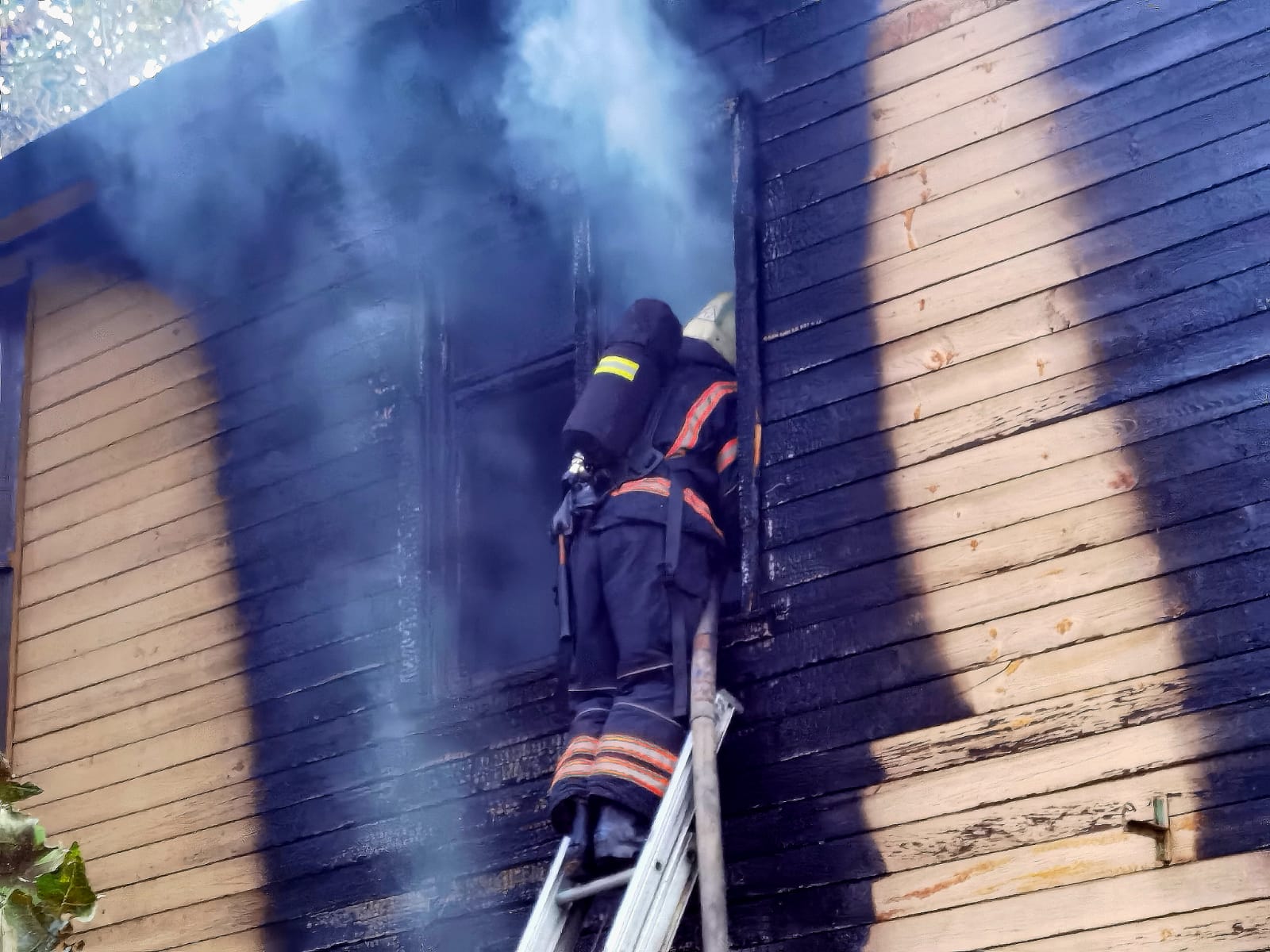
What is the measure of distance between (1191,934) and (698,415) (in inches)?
81.6

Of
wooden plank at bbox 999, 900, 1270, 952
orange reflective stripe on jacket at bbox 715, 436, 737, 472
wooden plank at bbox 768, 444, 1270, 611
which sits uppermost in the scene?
A: orange reflective stripe on jacket at bbox 715, 436, 737, 472

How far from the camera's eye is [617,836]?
4109mm

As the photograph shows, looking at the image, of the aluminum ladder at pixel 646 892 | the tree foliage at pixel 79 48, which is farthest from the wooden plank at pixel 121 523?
the tree foliage at pixel 79 48

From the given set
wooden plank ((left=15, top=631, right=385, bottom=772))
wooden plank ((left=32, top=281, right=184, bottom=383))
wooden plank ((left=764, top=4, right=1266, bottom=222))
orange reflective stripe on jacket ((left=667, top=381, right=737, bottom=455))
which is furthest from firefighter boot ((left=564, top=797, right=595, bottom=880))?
wooden plank ((left=32, top=281, right=184, bottom=383))

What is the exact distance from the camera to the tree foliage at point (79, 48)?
56.1 ft

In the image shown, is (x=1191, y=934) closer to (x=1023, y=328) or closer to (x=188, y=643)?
(x=1023, y=328)

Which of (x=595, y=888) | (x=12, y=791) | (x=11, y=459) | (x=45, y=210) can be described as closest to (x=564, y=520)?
(x=595, y=888)

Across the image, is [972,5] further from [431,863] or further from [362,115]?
[431,863]

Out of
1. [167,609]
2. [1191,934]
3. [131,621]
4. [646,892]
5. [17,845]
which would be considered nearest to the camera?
[17,845]

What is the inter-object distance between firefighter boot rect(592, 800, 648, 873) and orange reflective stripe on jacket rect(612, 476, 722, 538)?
0.92m

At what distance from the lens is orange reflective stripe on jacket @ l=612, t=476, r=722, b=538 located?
4633 millimetres

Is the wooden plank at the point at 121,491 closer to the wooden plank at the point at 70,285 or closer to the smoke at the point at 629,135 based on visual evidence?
the wooden plank at the point at 70,285

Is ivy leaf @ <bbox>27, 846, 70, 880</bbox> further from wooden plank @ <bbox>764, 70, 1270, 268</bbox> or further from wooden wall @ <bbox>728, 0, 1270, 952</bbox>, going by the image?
wooden plank @ <bbox>764, 70, 1270, 268</bbox>

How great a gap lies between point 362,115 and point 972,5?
8.57ft
